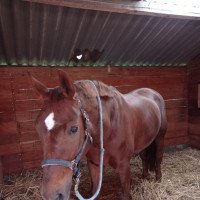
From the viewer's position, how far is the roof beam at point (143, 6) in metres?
2.04

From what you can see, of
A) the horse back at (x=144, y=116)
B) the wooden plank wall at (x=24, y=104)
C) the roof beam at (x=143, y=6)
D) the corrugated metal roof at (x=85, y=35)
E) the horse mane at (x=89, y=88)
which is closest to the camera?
the horse mane at (x=89, y=88)

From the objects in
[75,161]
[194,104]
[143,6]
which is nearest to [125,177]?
[75,161]

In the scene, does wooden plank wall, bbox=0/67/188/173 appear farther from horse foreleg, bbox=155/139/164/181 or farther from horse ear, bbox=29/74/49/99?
horse ear, bbox=29/74/49/99

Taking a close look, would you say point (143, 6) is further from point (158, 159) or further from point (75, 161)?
point (158, 159)

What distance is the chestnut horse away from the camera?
1.41m

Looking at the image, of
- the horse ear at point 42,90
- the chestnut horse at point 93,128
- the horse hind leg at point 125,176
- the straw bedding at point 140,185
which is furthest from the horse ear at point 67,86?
the straw bedding at point 140,185

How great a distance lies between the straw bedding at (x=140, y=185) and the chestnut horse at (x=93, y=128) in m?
0.25

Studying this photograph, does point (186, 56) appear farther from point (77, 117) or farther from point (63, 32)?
point (77, 117)

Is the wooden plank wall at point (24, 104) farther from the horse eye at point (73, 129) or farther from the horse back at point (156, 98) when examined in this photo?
the horse eye at point (73, 129)

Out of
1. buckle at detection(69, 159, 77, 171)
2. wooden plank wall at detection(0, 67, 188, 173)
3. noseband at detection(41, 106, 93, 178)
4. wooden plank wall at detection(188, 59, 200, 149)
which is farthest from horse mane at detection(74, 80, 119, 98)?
wooden plank wall at detection(188, 59, 200, 149)

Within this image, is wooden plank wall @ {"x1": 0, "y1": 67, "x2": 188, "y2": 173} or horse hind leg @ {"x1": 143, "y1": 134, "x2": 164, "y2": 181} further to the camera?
wooden plank wall @ {"x1": 0, "y1": 67, "x2": 188, "y2": 173}

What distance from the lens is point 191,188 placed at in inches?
114

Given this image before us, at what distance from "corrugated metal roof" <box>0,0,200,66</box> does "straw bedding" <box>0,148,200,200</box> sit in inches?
62.8

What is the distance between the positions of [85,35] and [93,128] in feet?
4.67
